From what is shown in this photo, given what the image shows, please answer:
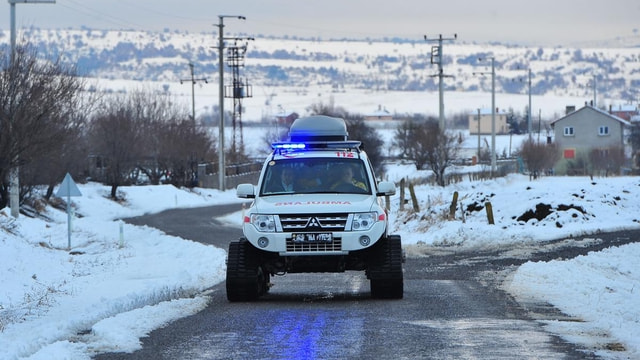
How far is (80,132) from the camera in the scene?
5434 cm

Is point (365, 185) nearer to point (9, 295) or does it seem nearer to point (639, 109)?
point (9, 295)

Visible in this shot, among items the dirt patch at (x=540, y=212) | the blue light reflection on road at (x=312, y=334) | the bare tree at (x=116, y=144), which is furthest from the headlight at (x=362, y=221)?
the bare tree at (x=116, y=144)

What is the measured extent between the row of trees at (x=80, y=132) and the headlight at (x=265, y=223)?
23.1 m

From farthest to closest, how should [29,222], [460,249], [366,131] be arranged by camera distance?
[366,131]
[29,222]
[460,249]

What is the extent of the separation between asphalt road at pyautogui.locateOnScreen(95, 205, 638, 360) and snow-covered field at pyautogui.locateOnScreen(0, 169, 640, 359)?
44 centimetres

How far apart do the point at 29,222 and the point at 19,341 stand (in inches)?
1184

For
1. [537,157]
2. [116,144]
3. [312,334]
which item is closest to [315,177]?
[312,334]

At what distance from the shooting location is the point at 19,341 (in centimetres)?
1288

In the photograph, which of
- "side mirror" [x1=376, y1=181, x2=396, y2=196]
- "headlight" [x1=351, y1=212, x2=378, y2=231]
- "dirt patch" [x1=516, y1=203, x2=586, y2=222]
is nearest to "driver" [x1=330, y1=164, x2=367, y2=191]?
"side mirror" [x1=376, y1=181, x2=396, y2=196]

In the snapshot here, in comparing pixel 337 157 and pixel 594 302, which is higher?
pixel 337 157

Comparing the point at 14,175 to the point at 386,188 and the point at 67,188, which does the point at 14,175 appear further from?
the point at 386,188

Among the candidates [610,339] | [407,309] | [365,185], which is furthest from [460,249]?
[610,339]

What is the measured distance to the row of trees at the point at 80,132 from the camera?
38125 millimetres

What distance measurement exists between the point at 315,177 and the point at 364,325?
4.47 meters
